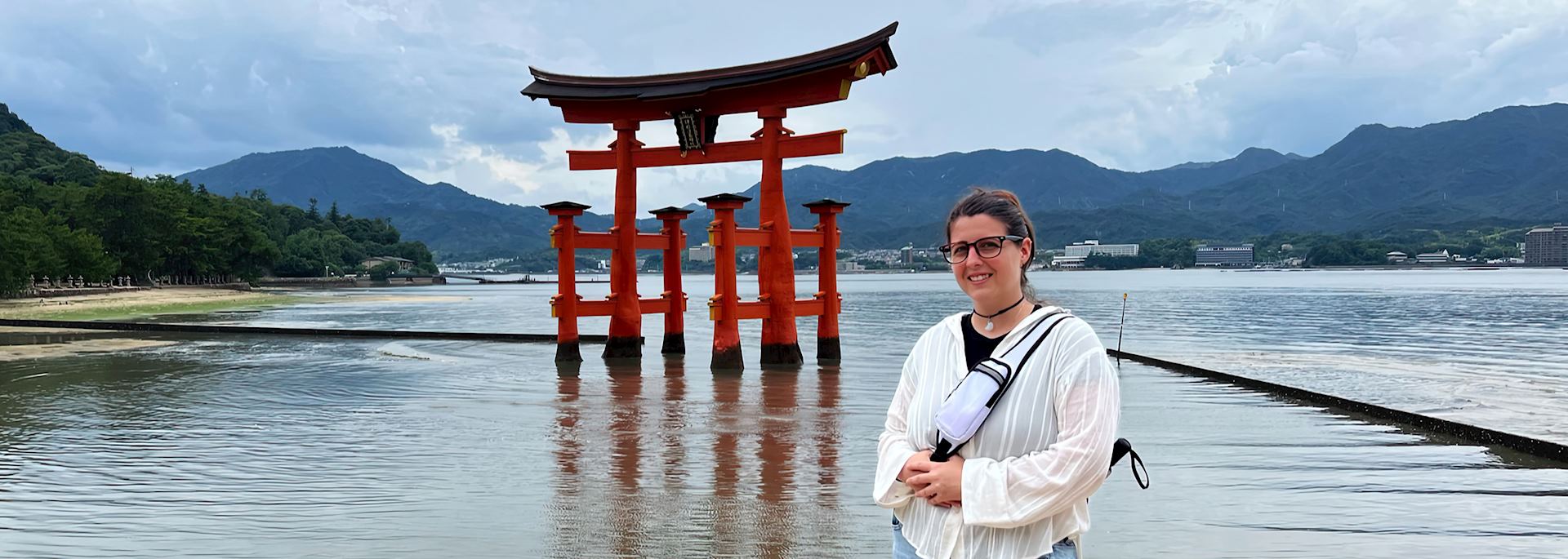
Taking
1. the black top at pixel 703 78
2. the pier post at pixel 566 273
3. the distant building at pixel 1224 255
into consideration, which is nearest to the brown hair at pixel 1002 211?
the black top at pixel 703 78

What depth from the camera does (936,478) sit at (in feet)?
7.62

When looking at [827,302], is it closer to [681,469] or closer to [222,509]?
[681,469]

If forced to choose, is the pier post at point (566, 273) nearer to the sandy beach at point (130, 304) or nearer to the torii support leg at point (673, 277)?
the torii support leg at point (673, 277)

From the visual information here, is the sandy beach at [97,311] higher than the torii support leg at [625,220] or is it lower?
lower

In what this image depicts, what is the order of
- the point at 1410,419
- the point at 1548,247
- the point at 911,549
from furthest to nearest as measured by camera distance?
the point at 1548,247
the point at 1410,419
the point at 911,549

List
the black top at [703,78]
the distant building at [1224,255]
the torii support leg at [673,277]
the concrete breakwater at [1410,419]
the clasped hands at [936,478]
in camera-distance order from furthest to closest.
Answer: the distant building at [1224,255]
the torii support leg at [673,277]
the black top at [703,78]
the concrete breakwater at [1410,419]
the clasped hands at [936,478]

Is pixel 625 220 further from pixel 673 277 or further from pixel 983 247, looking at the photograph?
pixel 983 247

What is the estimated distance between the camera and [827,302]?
1777 cm

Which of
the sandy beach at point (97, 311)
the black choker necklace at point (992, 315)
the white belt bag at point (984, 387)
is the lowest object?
the sandy beach at point (97, 311)

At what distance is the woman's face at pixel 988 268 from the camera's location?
2385mm

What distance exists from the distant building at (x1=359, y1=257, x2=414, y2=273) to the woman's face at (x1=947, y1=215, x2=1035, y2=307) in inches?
5331

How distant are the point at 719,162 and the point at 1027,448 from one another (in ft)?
50.7

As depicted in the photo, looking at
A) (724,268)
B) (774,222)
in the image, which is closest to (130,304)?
(724,268)

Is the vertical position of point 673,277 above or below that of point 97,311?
above
